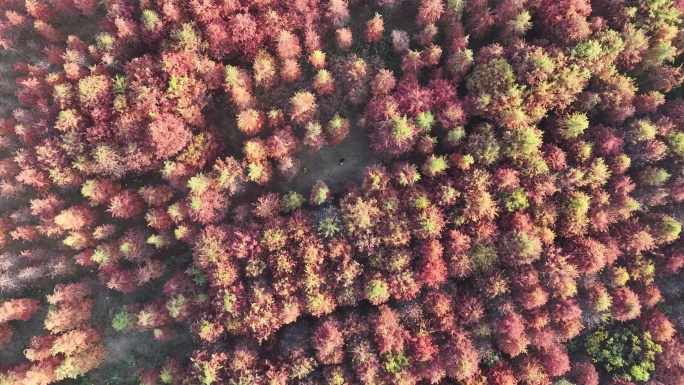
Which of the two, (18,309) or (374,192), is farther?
(18,309)

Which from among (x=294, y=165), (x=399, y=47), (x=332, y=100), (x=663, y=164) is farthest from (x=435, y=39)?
(x=663, y=164)

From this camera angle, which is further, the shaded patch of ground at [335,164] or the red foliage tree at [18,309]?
the shaded patch of ground at [335,164]

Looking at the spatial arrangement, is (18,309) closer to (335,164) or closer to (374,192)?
(335,164)

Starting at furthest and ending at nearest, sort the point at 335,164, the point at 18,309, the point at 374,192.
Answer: the point at 335,164 → the point at 18,309 → the point at 374,192

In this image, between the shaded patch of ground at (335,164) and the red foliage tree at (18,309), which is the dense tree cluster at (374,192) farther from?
the shaded patch of ground at (335,164)

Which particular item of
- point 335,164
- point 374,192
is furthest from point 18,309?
point 374,192

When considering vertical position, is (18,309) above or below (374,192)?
above

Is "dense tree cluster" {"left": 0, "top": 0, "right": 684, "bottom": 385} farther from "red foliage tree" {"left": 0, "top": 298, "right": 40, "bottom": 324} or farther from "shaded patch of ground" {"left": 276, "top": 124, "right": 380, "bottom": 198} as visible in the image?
"shaded patch of ground" {"left": 276, "top": 124, "right": 380, "bottom": 198}

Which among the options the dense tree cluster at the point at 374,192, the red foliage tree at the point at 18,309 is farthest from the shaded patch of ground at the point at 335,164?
the red foliage tree at the point at 18,309

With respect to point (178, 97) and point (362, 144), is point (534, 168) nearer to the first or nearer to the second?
point (362, 144)

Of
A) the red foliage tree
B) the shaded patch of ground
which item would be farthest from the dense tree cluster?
the shaded patch of ground
